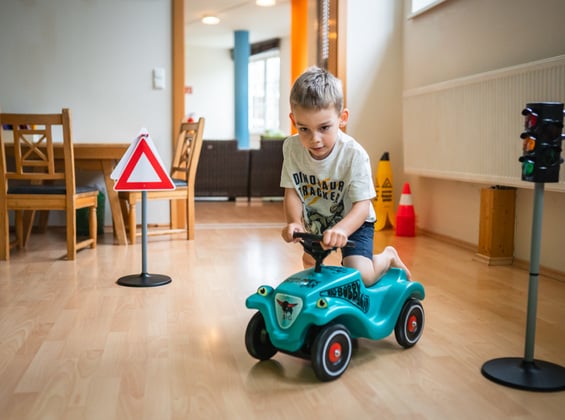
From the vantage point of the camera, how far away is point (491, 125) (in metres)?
3.77

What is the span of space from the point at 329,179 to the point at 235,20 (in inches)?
365

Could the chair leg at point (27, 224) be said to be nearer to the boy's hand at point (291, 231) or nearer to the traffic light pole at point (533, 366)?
the boy's hand at point (291, 231)

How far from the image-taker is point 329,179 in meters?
2.21

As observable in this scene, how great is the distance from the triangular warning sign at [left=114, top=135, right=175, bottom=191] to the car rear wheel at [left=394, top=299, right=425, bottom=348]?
59.9 inches

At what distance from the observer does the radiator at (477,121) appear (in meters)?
3.35

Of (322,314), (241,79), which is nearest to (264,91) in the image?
(241,79)

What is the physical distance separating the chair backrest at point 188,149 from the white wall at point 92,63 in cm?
19

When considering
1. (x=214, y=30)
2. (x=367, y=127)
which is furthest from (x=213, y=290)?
(x=214, y=30)

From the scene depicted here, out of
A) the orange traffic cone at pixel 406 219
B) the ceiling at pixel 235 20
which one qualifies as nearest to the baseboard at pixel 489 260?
the orange traffic cone at pixel 406 219

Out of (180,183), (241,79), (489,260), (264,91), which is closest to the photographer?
(489,260)

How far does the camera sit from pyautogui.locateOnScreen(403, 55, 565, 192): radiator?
132 inches

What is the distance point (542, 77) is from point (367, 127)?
2.28m

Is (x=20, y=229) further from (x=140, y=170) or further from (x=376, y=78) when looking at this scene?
(x=376, y=78)

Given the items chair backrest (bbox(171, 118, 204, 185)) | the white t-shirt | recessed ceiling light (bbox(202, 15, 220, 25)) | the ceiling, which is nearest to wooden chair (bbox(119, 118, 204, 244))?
chair backrest (bbox(171, 118, 204, 185))
